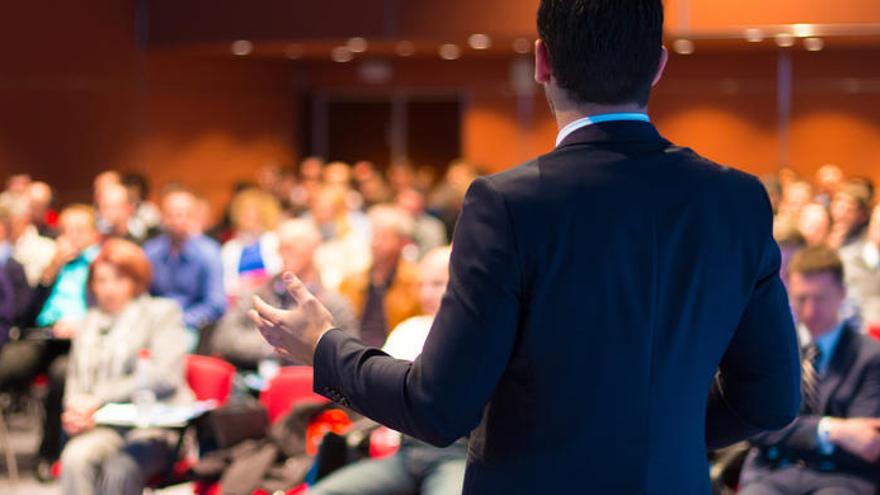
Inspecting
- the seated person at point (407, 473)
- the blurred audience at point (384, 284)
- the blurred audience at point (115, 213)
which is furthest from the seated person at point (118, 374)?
the blurred audience at point (115, 213)

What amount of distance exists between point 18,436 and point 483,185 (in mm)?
7444

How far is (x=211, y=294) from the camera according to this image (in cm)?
820

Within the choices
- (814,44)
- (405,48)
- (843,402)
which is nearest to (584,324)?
(843,402)

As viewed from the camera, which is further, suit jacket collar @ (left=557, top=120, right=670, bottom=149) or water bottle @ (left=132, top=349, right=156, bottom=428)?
water bottle @ (left=132, top=349, right=156, bottom=428)

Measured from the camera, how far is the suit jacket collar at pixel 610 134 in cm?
167

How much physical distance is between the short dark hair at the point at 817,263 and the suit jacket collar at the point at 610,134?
282 cm

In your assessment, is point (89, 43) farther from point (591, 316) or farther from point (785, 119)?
point (591, 316)

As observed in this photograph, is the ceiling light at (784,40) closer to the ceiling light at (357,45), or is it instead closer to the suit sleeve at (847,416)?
the ceiling light at (357,45)

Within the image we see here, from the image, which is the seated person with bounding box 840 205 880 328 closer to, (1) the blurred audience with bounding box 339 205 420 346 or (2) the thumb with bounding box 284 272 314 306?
(1) the blurred audience with bounding box 339 205 420 346

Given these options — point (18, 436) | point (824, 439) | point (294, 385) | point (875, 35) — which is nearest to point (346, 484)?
point (294, 385)

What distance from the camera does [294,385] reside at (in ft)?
17.7

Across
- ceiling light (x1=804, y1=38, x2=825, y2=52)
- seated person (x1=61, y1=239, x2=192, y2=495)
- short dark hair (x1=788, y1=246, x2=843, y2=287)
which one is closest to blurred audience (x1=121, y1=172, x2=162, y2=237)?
seated person (x1=61, y1=239, x2=192, y2=495)

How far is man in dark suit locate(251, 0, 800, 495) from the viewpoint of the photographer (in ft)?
5.20

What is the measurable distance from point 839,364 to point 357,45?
1068cm
